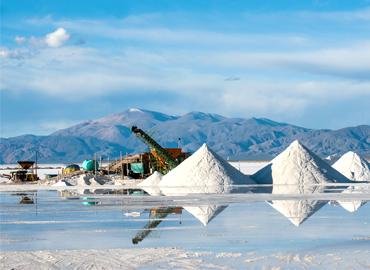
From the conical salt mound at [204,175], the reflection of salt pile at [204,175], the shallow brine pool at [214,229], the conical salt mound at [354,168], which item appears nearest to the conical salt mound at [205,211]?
the shallow brine pool at [214,229]

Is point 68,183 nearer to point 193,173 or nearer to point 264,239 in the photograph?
point 193,173

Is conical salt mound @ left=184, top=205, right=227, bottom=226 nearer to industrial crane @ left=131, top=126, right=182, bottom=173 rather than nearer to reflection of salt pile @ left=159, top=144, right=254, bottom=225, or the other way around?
reflection of salt pile @ left=159, top=144, right=254, bottom=225

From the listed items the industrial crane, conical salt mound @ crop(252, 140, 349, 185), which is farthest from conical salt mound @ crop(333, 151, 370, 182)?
the industrial crane

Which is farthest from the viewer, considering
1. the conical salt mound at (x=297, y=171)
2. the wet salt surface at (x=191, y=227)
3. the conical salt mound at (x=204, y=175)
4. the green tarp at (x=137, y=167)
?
the green tarp at (x=137, y=167)

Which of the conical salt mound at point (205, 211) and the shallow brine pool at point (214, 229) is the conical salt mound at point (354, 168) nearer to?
the shallow brine pool at point (214, 229)

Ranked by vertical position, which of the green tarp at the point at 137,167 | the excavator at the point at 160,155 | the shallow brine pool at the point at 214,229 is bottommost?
the shallow brine pool at the point at 214,229

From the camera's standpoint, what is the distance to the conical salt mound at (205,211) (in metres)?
16.9

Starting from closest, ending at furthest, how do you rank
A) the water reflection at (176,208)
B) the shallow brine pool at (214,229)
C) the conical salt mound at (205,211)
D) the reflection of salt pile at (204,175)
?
the shallow brine pool at (214,229), the water reflection at (176,208), the conical salt mound at (205,211), the reflection of salt pile at (204,175)

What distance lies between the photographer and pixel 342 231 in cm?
1423

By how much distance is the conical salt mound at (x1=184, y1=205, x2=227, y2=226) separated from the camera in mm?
16891

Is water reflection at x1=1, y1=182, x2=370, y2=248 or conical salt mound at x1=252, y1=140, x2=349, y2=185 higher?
conical salt mound at x1=252, y1=140, x2=349, y2=185

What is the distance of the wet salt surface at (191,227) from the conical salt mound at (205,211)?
0.02 metres

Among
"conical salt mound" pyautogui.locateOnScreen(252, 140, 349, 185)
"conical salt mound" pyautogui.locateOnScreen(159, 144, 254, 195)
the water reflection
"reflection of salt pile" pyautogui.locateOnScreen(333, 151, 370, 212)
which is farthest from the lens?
"reflection of salt pile" pyautogui.locateOnScreen(333, 151, 370, 212)

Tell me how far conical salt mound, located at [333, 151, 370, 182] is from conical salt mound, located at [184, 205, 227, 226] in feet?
83.9
